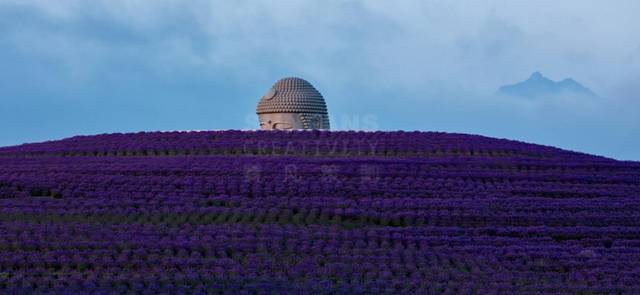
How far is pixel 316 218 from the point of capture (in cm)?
2092

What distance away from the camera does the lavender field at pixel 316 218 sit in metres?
16.3

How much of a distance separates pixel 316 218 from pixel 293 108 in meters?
19.5

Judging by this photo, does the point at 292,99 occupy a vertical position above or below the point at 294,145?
above

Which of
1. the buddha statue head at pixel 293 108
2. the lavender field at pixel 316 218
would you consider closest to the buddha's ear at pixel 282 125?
the buddha statue head at pixel 293 108

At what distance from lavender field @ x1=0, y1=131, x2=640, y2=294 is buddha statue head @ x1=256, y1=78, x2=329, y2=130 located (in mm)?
9068

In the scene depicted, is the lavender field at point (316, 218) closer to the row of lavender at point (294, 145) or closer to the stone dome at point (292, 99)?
the row of lavender at point (294, 145)

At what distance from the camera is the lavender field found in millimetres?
16266

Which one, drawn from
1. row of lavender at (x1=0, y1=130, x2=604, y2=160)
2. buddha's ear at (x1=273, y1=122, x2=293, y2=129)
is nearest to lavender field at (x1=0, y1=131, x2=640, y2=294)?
row of lavender at (x1=0, y1=130, x2=604, y2=160)

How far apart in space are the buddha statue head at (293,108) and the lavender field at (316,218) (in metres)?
9.07

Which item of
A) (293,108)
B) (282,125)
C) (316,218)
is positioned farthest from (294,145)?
(282,125)

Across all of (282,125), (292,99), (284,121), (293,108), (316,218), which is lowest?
(316,218)

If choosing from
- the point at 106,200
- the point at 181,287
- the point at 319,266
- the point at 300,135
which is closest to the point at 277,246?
the point at 319,266

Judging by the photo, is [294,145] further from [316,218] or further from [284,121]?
[284,121]

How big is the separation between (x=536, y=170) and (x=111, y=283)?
16074mm
